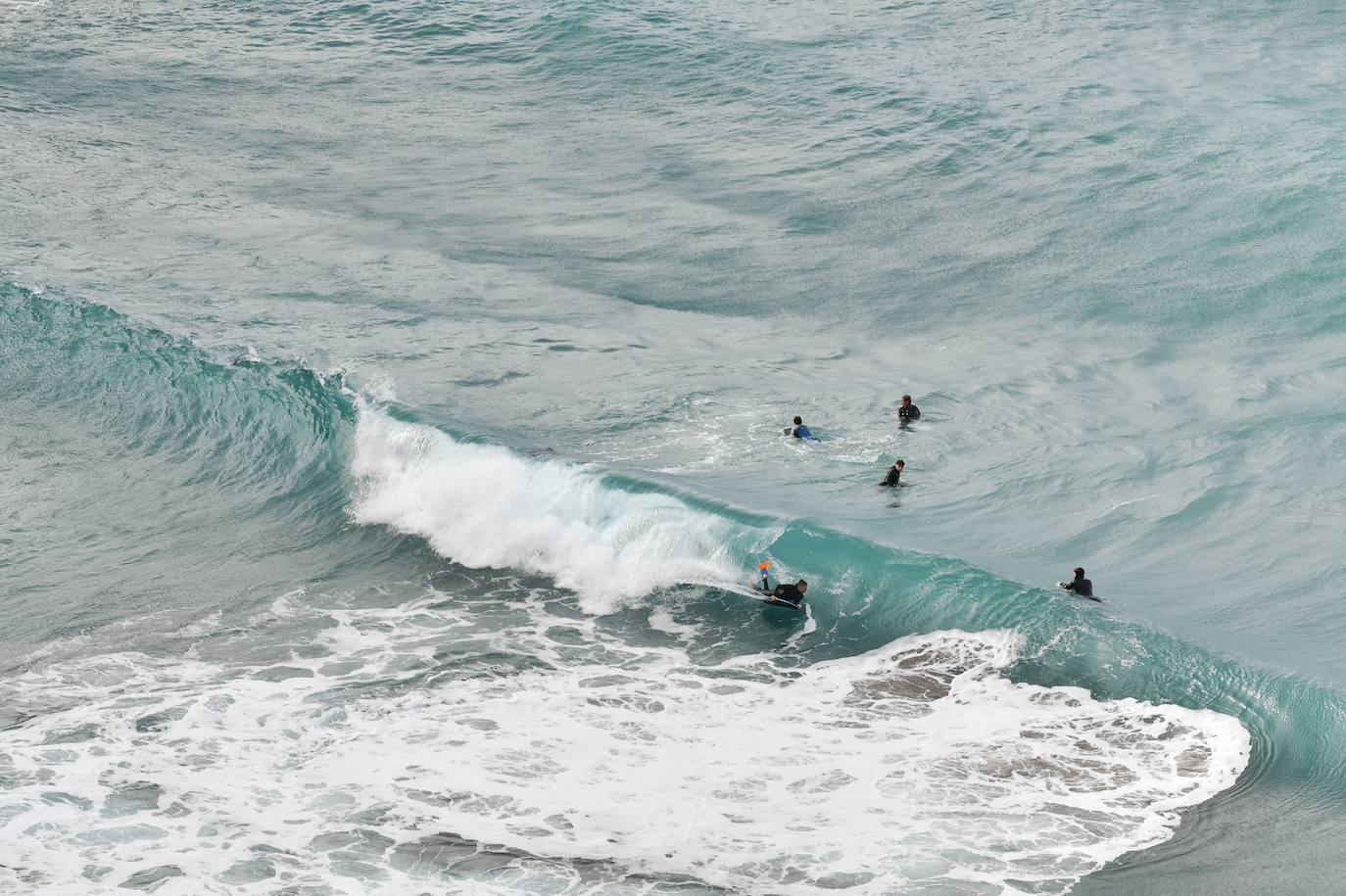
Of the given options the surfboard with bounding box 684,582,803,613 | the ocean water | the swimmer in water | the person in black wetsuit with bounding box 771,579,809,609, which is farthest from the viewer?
the swimmer in water

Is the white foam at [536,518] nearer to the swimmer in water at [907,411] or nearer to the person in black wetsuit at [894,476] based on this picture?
the person in black wetsuit at [894,476]

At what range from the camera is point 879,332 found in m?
31.6

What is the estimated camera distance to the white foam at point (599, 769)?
16734 millimetres

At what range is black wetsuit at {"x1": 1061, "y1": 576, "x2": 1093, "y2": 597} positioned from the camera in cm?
2156

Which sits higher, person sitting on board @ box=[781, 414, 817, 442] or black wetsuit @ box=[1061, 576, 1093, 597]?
person sitting on board @ box=[781, 414, 817, 442]

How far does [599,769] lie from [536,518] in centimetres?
714

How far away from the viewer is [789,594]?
22.9m

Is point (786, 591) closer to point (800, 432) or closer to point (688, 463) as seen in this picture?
point (688, 463)

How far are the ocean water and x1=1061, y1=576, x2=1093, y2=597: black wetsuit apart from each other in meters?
0.25

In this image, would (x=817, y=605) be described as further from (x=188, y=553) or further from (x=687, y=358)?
(x=188, y=553)

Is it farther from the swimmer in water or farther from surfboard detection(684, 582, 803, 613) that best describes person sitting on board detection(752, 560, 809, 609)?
the swimmer in water

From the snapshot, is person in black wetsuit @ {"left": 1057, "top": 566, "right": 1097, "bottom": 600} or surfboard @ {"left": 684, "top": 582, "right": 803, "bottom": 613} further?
surfboard @ {"left": 684, "top": 582, "right": 803, "bottom": 613}

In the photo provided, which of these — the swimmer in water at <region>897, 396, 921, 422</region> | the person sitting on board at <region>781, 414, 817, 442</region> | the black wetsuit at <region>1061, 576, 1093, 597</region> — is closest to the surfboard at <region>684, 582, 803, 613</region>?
the black wetsuit at <region>1061, 576, 1093, 597</region>

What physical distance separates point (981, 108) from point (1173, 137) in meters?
5.71
